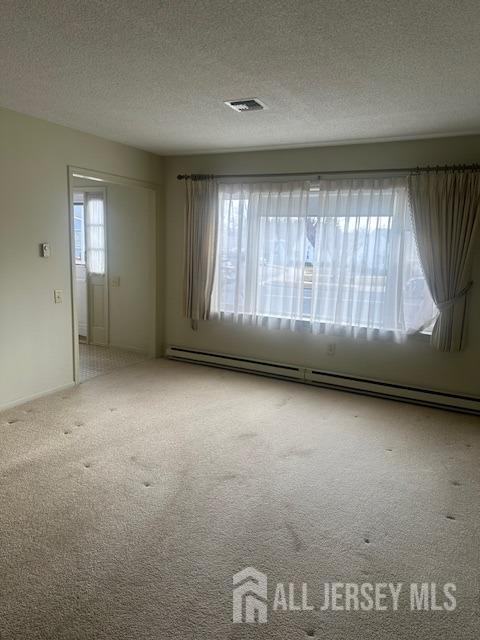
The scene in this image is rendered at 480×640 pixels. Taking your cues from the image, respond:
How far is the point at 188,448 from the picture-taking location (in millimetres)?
3307

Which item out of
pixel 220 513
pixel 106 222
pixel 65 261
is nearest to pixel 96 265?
pixel 106 222

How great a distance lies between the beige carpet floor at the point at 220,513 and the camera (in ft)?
6.05

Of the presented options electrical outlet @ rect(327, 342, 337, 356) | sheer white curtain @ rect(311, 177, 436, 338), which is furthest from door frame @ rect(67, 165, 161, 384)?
electrical outlet @ rect(327, 342, 337, 356)

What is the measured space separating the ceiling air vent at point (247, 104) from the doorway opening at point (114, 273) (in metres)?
2.37

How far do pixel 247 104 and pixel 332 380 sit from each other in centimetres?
284

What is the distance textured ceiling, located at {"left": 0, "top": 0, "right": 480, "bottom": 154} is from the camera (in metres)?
1.98

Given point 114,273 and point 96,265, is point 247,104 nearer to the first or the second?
point 114,273

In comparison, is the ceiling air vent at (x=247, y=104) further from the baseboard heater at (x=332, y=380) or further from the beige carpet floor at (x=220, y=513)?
the baseboard heater at (x=332, y=380)

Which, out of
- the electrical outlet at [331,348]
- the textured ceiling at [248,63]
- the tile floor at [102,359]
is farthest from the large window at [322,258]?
the tile floor at [102,359]

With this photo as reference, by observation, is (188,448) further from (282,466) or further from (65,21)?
(65,21)

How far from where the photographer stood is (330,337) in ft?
15.5

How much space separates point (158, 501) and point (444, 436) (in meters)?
2.39

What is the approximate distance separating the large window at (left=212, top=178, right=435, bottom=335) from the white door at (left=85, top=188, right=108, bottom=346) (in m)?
1.86

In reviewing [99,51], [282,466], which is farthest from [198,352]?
[99,51]
